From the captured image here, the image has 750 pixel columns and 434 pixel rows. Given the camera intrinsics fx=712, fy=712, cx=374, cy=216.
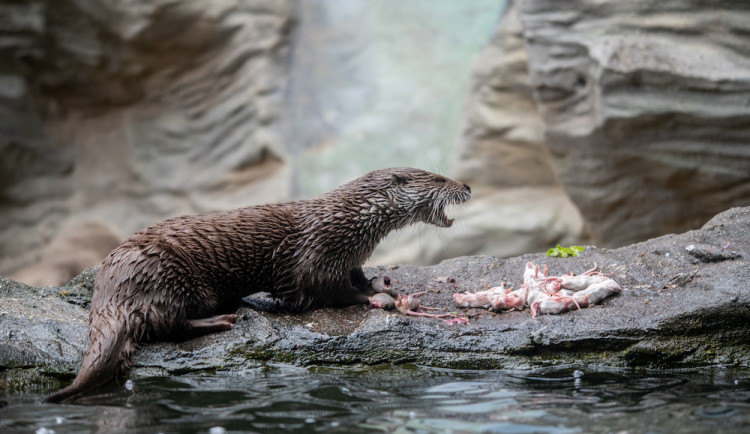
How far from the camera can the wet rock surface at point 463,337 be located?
3707 mm

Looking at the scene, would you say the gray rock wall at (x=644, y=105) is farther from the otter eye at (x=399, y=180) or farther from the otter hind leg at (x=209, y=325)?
the otter hind leg at (x=209, y=325)

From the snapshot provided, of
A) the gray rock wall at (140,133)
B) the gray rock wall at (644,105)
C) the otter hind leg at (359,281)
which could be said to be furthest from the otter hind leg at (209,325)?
the gray rock wall at (140,133)

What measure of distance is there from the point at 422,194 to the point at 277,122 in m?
6.26

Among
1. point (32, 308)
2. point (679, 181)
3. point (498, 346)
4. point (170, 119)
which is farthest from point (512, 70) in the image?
point (32, 308)

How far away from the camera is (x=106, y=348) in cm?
349

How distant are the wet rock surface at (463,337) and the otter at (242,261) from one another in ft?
0.47

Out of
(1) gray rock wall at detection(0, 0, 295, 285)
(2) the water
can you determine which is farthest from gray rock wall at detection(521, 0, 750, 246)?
(1) gray rock wall at detection(0, 0, 295, 285)

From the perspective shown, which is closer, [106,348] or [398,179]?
[106,348]

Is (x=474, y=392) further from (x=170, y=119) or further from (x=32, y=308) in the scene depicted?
(x=170, y=119)

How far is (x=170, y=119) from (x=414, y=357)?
792 cm

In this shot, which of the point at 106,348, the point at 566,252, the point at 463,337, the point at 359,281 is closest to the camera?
the point at 106,348

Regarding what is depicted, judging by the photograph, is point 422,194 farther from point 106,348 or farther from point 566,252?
point 106,348

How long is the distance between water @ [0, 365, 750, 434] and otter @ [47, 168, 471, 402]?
0.31m

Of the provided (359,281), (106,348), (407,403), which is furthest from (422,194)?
(106,348)
